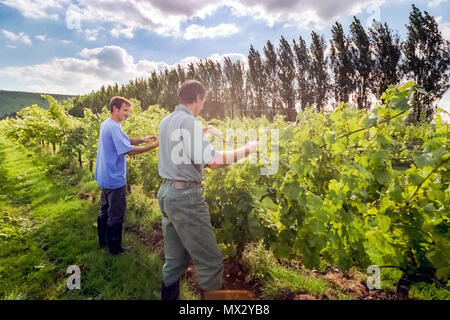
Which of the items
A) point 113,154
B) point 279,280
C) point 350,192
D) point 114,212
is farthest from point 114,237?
point 350,192

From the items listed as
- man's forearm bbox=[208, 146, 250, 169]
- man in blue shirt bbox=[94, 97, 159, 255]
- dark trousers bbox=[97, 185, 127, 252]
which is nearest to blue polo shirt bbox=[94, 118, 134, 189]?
man in blue shirt bbox=[94, 97, 159, 255]

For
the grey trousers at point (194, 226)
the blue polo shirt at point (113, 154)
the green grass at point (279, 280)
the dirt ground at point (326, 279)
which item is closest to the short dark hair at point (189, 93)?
the grey trousers at point (194, 226)

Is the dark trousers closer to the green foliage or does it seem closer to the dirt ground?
the dirt ground

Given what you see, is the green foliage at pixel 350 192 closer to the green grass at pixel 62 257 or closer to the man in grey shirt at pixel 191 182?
the man in grey shirt at pixel 191 182

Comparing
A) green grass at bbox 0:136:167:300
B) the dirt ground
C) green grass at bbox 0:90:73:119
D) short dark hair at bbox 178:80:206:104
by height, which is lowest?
the dirt ground

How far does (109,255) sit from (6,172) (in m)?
9.14

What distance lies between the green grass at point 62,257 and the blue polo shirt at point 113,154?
110 cm

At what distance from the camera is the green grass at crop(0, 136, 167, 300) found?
9.48ft

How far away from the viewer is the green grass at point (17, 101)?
339 feet

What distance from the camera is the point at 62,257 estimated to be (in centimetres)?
363

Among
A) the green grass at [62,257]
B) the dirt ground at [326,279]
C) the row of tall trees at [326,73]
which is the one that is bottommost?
the dirt ground at [326,279]

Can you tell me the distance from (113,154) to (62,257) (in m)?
1.73

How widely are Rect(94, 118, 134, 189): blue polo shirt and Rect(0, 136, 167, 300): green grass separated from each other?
1.10m
